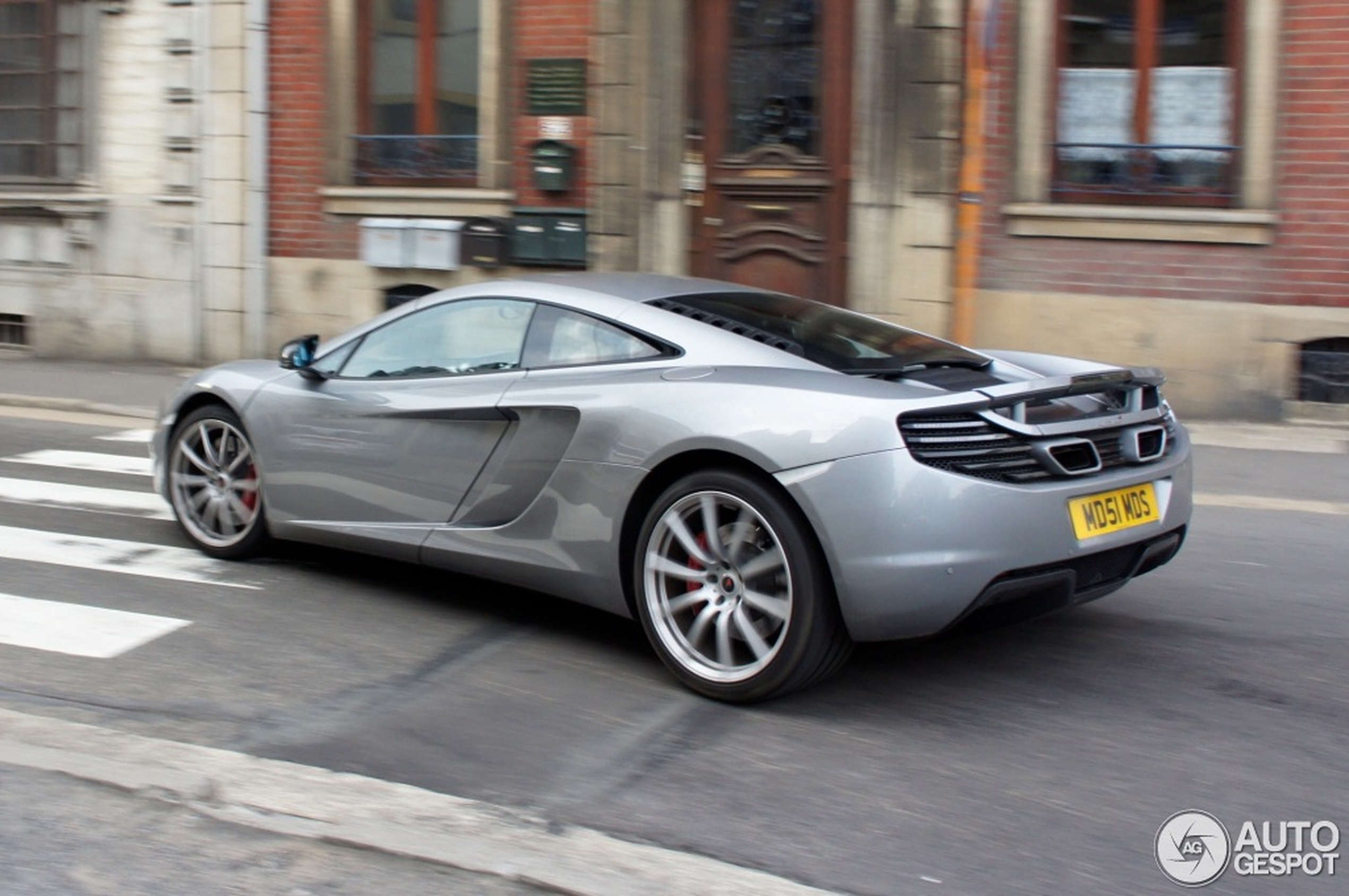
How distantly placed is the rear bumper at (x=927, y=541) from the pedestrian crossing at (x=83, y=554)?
254 cm

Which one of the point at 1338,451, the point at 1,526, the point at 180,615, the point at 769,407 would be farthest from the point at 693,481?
the point at 1338,451

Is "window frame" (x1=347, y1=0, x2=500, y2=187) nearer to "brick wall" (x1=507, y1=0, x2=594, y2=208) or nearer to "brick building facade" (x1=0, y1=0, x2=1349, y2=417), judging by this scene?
"brick building facade" (x1=0, y1=0, x2=1349, y2=417)

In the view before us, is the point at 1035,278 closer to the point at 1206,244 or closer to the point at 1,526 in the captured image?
the point at 1206,244

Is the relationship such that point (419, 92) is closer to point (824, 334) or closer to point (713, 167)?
point (713, 167)

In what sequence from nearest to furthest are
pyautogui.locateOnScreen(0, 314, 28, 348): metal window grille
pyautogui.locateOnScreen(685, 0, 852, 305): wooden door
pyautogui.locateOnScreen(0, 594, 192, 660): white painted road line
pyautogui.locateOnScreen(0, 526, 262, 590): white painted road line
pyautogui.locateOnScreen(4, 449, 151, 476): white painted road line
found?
pyautogui.locateOnScreen(0, 594, 192, 660): white painted road line → pyautogui.locateOnScreen(0, 526, 262, 590): white painted road line → pyautogui.locateOnScreen(4, 449, 151, 476): white painted road line → pyautogui.locateOnScreen(685, 0, 852, 305): wooden door → pyautogui.locateOnScreen(0, 314, 28, 348): metal window grille

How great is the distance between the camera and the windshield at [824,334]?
4.74m

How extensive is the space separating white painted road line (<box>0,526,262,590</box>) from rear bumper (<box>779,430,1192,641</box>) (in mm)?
2791

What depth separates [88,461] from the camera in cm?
895

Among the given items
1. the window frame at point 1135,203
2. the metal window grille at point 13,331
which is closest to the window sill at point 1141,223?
the window frame at point 1135,203

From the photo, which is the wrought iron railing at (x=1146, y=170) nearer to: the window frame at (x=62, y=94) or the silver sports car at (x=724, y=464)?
the silver sports car at (x=724, y=464)

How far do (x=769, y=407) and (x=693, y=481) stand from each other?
0.35 meters

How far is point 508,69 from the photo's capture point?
13039mm

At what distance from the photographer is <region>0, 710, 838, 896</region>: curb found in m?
3.28

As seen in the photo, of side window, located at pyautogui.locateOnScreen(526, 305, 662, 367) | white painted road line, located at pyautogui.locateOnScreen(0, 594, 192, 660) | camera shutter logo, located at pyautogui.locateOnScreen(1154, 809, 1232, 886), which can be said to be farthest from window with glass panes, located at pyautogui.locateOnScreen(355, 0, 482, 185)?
camera shutter logo, located at pyautogui.locateOnScreen(1154, 809, 1232, 886)
